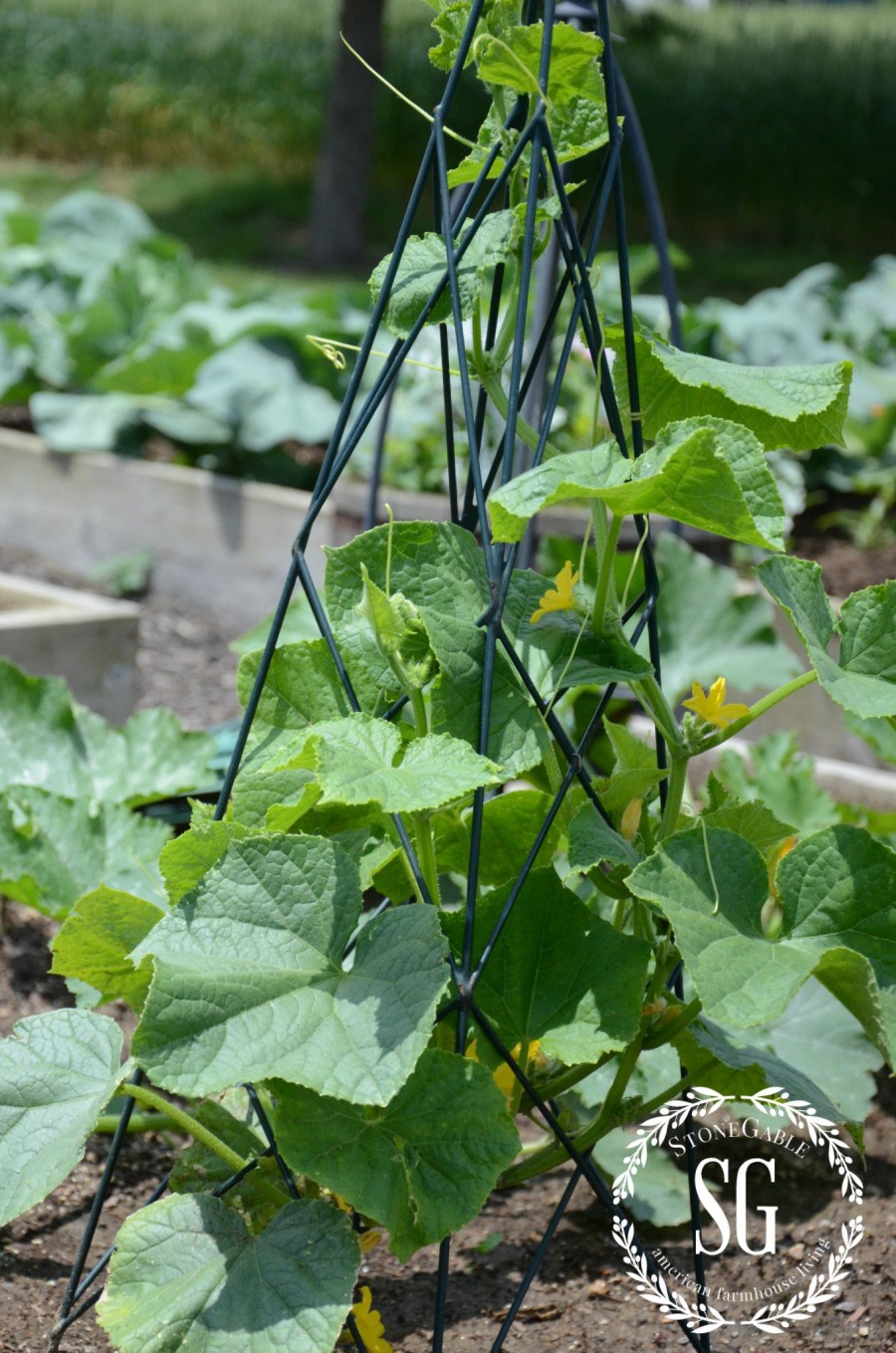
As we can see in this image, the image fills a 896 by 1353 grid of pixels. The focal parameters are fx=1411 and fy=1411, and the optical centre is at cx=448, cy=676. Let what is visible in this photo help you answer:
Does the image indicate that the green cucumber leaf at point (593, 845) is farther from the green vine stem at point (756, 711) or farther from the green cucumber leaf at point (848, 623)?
the green cucumber leaf at point (848, 623)

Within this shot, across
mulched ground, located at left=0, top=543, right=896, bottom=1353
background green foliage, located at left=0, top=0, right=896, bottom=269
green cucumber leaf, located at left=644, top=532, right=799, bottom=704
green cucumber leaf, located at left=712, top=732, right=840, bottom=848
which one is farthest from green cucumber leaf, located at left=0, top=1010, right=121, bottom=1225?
background green foliage, located at left=0, top=0, right=896, bottom=269

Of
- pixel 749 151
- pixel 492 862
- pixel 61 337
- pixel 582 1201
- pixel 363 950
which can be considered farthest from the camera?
pixel 749 151

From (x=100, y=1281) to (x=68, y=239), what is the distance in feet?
15.7

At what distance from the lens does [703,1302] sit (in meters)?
1.27

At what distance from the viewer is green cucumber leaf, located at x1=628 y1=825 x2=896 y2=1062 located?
1.02 meters

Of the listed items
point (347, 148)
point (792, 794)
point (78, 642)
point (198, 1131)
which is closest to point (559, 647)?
point (198, 1131)

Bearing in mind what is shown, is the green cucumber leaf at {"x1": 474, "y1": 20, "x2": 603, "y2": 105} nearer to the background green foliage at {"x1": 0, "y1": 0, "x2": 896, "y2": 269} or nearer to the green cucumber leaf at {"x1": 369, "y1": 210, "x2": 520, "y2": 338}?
the green cucumber leaf at {"x1": 369, "y1": 210, "x2": 520, "y2": 338}

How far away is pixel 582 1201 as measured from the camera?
165 centimetres

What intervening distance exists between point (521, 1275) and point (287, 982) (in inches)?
26.0

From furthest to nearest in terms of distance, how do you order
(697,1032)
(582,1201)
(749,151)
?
1. (749,151)
2. (582,1201)
3. (697,1032)

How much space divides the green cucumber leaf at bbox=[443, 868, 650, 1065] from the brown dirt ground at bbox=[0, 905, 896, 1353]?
1.30 feet

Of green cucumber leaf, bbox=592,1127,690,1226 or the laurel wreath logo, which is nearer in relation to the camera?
the laurel wreath logo

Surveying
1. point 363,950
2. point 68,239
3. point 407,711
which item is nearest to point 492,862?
point 407,711

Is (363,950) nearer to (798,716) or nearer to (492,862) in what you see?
(492,862)
